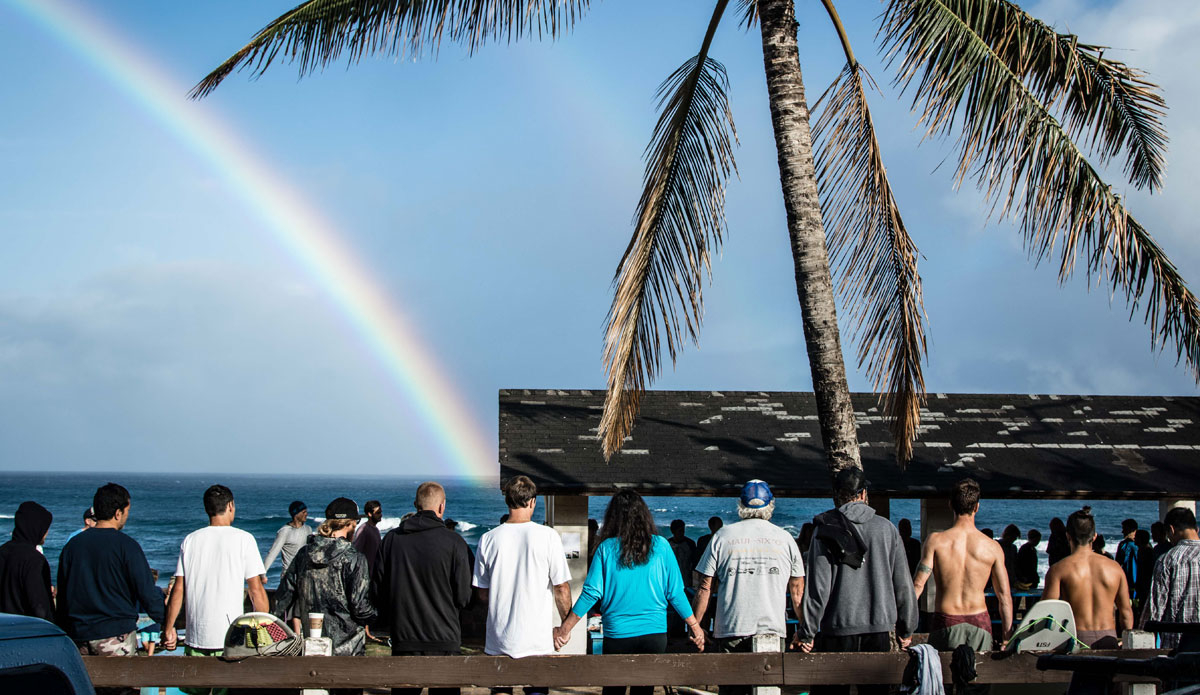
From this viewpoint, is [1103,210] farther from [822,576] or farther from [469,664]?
[469,664]

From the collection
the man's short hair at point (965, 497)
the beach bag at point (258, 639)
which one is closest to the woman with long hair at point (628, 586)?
the beach bag at point (258, 639)

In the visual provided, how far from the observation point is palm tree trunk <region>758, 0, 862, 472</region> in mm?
8172

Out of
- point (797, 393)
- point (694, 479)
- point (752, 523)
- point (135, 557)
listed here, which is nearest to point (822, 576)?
point (752, 523)

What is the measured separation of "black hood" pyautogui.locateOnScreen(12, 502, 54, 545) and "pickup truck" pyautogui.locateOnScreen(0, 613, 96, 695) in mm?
4080

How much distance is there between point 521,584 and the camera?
5891 mm

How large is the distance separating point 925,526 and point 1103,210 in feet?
19.1

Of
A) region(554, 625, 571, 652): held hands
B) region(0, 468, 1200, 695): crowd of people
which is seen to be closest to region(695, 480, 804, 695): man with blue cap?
region(0, 468, 1200, 695): crowd of people

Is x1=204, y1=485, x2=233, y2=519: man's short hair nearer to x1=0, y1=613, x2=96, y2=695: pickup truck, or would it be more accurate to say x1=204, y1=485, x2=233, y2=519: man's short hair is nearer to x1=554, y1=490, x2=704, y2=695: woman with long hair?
A: x1=554, y1=490, x2=704, y2=695: woman with long hair

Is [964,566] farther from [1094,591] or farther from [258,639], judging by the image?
[258,639]

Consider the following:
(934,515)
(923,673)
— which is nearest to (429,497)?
(923,673)

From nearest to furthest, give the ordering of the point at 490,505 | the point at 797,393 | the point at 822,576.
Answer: the point at 822,576 → the point at 797,393 → the point at 490,505

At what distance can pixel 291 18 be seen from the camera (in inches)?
344

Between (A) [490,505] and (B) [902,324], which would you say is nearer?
(B) [902,324]

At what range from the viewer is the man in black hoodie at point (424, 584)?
6.28 metres
